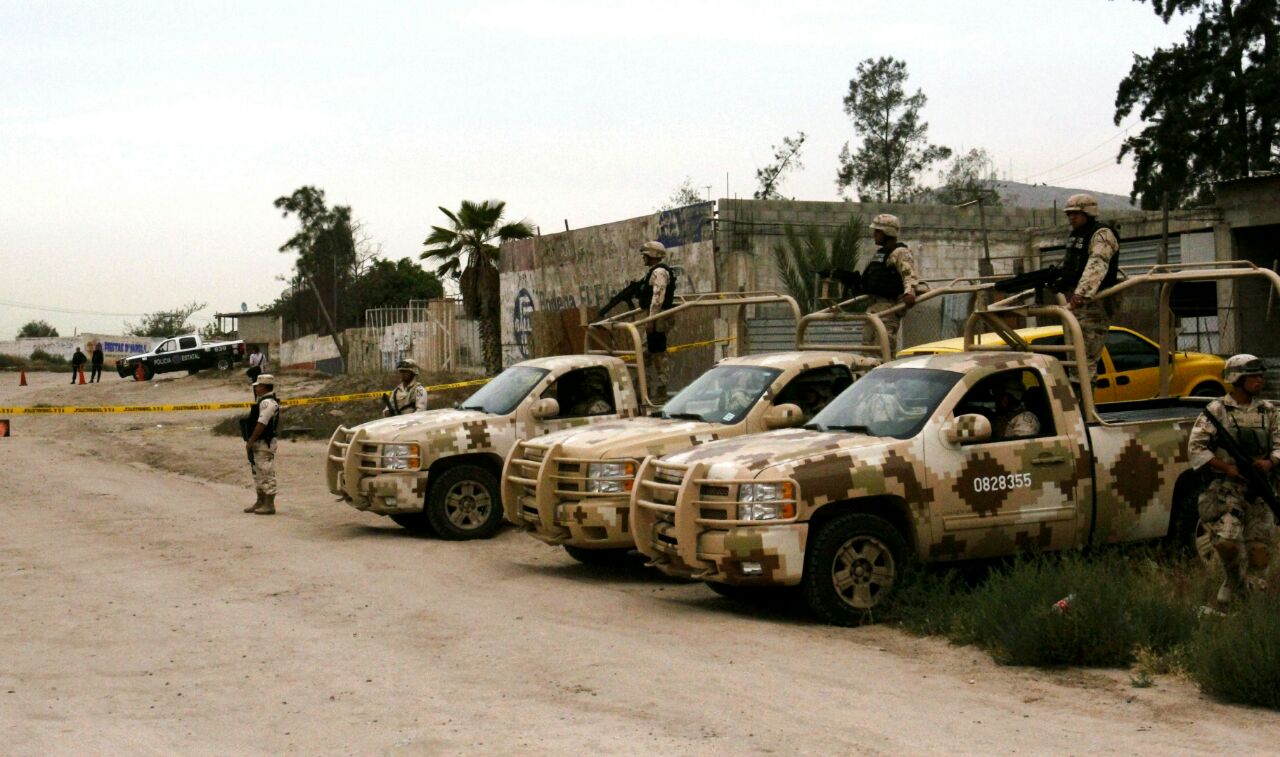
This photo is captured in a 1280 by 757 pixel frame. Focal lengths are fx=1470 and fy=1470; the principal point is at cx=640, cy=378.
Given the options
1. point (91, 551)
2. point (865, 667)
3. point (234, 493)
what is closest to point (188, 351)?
point (234, 493)

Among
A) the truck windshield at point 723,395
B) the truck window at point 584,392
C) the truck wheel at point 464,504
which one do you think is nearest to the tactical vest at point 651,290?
the truck window at point 584,392

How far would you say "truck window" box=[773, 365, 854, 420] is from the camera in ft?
40.9

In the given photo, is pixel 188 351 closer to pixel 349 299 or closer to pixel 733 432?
pixel 349 299

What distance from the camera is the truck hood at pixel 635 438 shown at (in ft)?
38.3

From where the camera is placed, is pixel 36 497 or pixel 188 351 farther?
pixel 188 351

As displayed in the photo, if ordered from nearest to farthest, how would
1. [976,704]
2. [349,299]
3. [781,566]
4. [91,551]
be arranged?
[976,704], [781,566], [91,551], [349,299]

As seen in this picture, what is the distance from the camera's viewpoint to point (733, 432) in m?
12.1

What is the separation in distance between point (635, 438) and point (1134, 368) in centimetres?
817

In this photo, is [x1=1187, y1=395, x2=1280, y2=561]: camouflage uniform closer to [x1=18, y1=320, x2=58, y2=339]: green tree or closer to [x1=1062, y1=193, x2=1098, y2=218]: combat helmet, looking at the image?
[x1=1062, y1=193, x2=1098, y2=218]: combat helmet

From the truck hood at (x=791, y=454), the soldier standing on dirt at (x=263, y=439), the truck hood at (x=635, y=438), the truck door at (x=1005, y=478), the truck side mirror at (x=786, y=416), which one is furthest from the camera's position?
the soldier standing on dirt at (x=263, y=439)

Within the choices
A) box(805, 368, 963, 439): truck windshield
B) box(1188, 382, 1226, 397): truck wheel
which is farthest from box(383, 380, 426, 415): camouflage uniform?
box(1188, 382, 1226, 397): truck wheel

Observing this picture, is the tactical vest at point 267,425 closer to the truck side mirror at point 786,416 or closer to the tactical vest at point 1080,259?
the truck side mirror at point 786,416

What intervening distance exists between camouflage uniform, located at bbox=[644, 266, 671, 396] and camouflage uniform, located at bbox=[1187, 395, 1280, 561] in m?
6.75

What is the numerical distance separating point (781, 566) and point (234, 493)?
1230 centimetres
